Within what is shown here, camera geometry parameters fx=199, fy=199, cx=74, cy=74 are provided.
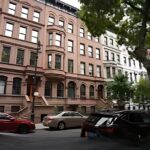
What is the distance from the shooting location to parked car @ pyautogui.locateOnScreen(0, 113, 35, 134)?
1392 cm

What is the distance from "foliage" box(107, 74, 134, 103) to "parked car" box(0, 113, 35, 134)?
16.4 m

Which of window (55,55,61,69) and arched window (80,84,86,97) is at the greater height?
window (55,55,61,69)

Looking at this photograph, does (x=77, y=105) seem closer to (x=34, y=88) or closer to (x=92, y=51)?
(x=34, y=88)

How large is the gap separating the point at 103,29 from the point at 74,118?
8.24 metres

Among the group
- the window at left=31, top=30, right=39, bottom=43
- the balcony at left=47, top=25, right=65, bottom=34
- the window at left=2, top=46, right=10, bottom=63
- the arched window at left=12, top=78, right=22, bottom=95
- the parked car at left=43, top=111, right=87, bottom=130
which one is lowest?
the parked car at left=43, top=111, right=87, bottom=130

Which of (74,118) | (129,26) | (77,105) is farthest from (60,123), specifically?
(77,105)

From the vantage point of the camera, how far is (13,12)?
26.7 meters

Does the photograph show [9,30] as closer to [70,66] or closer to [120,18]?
[70,66]

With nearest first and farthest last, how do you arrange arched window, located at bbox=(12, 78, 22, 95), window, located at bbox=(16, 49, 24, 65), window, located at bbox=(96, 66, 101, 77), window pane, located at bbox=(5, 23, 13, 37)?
arched window, located at bbox=(12, 78, 22, 95)
window pane, located at bbox=(5, 23, 13, 37)
window, located at bbox=(16, 49, 24, 65)
window, located at bbox=(96, 66, 101, 77)

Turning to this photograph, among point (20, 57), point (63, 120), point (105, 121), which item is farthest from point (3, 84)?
point (105, 121)

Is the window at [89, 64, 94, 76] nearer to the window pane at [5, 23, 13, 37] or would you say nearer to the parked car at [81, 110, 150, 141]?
the window pane at [5, 23, 13, 37]

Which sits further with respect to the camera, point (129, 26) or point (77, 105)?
point (77, 105)

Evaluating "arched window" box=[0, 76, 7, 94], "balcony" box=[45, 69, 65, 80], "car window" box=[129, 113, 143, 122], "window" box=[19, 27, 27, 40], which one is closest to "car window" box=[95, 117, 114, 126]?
"car window" box=[129, 113, 143, 122]

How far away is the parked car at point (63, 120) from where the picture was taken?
16703mm
